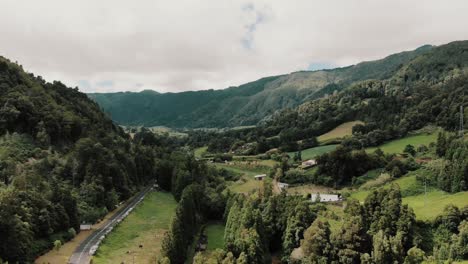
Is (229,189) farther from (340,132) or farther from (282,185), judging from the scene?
(340,132)

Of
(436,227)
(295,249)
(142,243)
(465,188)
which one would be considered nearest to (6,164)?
(142,243)

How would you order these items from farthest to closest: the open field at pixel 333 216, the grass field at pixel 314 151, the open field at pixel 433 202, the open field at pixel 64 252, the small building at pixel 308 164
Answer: the grass field at pixel 314 151 → the small building at pixel 308 164 → the open field at pixel 333 216 → the open field at pixel 433 202 → the open field at pixel 64 252

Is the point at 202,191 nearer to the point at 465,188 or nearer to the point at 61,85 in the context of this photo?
the point at 465,188

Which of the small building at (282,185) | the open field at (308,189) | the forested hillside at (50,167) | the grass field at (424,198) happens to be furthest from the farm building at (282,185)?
the forested hillside at (50,167)

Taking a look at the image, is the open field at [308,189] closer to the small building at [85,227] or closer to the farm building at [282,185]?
the farm building at [282,185]

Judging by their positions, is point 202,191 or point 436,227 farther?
point 202,191

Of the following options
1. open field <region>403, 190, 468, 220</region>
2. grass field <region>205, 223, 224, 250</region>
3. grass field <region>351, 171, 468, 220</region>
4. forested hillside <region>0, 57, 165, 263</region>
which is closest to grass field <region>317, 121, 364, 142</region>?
forested hillside <region>0, 57, 165, 263</region>
